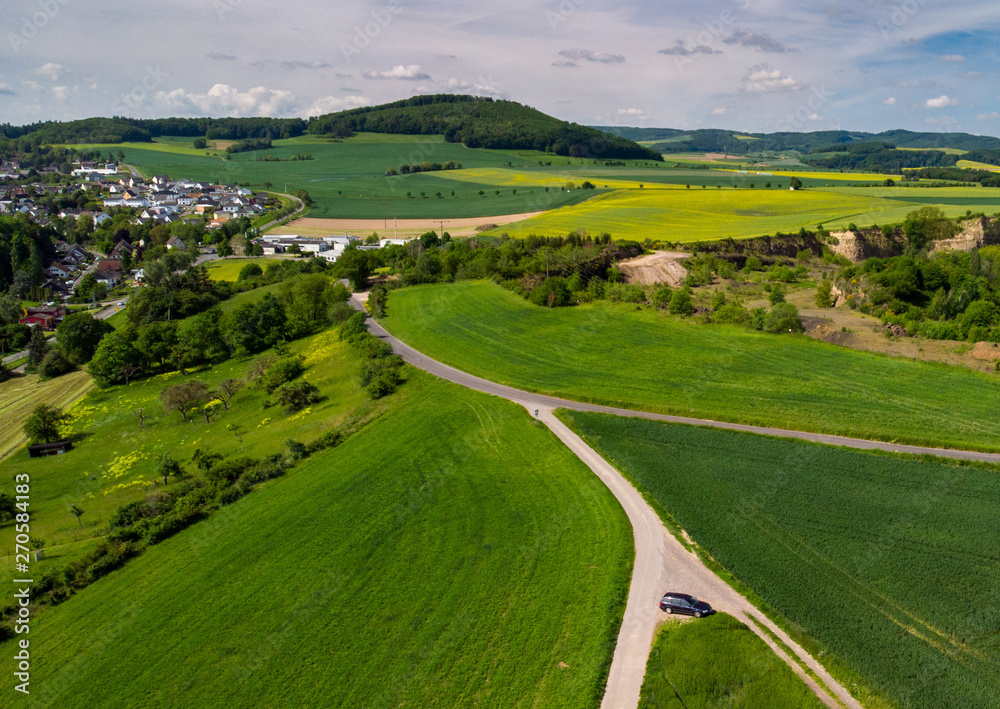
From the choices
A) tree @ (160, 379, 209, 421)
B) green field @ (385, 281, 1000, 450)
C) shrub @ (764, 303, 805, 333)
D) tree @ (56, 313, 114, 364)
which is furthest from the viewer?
tree @ (56, 313, 114, 364)

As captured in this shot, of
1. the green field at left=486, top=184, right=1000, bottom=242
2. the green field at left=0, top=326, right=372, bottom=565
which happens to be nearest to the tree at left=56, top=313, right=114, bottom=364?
the green field at left=0, top=326, right=372, bottom=565

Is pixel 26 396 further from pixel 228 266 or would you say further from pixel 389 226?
pixel 389 226

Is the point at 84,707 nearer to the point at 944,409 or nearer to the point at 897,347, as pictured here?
the point at 944,409

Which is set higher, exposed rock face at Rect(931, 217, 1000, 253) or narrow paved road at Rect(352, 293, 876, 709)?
exposed rock face at Rect(931, 217, 1000, 253)

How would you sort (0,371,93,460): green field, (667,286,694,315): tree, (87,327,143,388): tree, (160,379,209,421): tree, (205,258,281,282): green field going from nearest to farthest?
(0,371,93,460): green field, (160,379,209,421): tree, (87,327,143,388): tree, (667,286,694,315): tree, (205,258,281,282): green field

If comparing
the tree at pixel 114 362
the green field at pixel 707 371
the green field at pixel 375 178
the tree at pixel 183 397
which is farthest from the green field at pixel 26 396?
the green field at pixel 375 178

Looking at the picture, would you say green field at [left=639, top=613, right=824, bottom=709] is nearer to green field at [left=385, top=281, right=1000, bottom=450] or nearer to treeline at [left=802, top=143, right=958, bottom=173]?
green field at [left=385, top=281, right=1000, bottom=450]

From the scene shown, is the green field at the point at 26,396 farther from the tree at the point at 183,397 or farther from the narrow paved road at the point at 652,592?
the narrow paved road at the point at 652,592

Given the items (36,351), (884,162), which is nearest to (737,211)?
(36,351)
